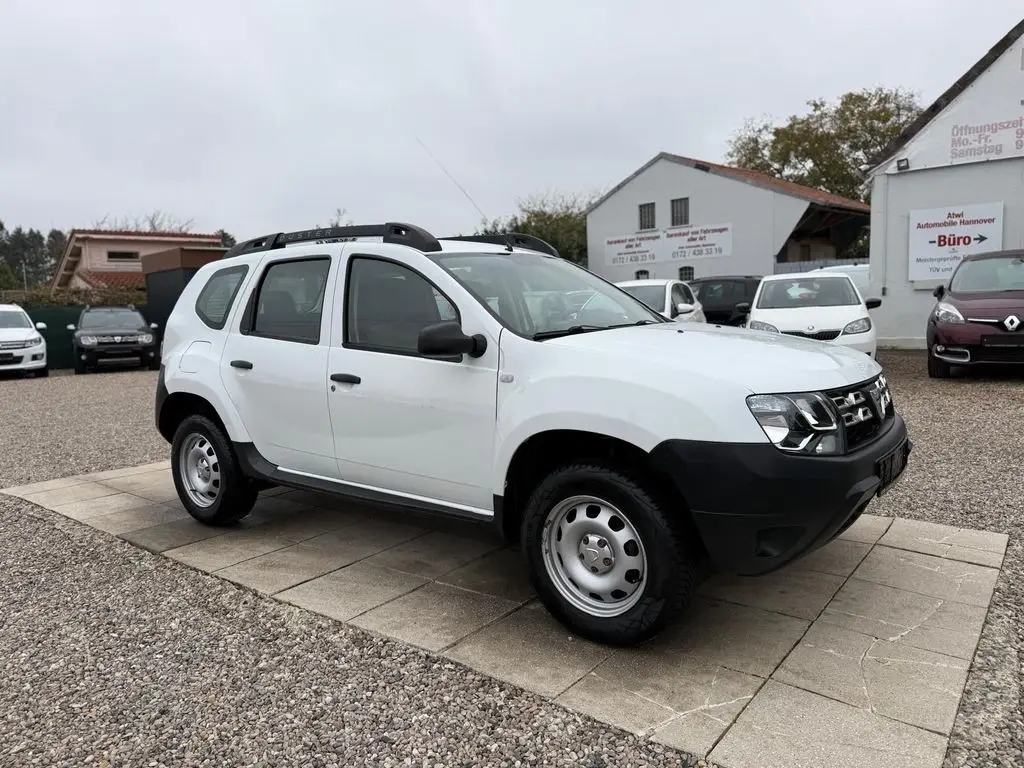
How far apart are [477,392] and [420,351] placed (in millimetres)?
321

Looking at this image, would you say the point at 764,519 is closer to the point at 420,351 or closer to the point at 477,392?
the point at 477,392

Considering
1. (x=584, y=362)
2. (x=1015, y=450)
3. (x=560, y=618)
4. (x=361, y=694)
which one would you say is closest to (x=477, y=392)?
(x=584, y=362)

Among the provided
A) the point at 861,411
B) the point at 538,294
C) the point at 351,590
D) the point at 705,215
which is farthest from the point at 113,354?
the point at 705,215

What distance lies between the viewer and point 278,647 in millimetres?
3461

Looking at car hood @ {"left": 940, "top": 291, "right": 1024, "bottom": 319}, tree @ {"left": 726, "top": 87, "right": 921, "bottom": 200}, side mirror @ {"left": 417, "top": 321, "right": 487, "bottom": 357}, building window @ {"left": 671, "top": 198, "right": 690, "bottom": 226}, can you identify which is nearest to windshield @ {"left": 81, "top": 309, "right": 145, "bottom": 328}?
car hood @ {"left": 940, "top": 291, "right": 1024, "bottom": 319}

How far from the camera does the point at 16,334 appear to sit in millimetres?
17094

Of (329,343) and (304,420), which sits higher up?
(329,343)

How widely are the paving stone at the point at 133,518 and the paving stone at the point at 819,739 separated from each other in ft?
13.7

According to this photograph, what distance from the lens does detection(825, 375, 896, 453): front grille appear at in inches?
123

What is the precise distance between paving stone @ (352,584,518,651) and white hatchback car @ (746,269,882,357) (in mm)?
7704

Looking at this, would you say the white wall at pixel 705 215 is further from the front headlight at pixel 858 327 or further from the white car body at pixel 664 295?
the front headlight at pixel 858 327

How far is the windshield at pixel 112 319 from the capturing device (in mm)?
18609

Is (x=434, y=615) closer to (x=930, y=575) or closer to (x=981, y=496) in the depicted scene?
(x=930, y=575)

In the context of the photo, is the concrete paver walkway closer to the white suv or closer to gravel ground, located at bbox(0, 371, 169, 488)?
the white suv
